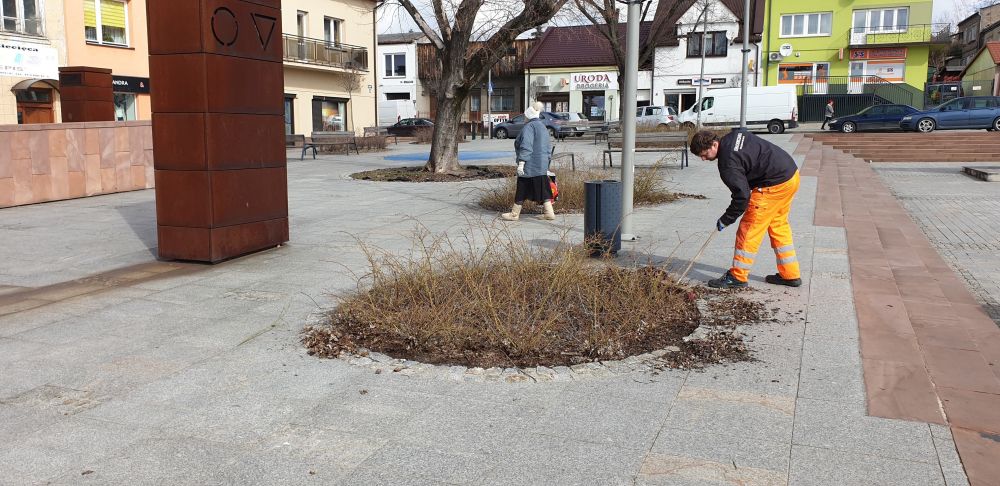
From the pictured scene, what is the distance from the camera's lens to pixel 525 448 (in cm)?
368

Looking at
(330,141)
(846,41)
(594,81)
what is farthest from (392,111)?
(330,141)

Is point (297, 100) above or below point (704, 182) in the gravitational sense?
above

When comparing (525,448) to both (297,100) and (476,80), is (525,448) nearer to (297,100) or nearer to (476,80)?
(476,80)

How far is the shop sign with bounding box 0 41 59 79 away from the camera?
25391 millimetres

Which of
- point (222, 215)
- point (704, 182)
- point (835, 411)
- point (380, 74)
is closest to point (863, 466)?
point (835, 411)

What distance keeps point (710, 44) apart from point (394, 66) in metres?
23.9

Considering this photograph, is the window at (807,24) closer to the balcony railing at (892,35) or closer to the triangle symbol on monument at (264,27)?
the balcony railing at (892,35)

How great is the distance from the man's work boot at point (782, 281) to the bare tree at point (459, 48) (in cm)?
1044

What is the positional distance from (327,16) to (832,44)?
106ft

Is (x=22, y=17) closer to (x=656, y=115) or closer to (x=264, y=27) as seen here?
(x=264, y=27)

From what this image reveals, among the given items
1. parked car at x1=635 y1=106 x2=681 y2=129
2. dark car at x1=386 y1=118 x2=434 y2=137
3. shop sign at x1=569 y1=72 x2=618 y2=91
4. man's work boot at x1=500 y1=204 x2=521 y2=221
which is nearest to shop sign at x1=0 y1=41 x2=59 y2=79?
man's work boot at x1=500 y1=204 x2=521 y2=221

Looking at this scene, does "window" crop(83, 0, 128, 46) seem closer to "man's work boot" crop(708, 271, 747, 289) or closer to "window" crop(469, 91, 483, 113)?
"man's work boot" crop(708, 271, 747, 289)

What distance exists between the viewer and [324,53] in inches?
1613

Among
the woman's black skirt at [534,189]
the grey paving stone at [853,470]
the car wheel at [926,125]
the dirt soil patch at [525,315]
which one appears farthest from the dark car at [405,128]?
the grey paving stone at [853,470]
